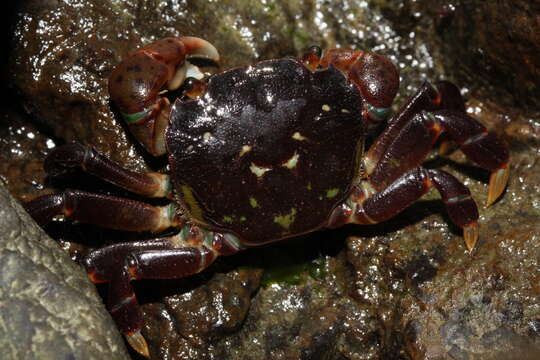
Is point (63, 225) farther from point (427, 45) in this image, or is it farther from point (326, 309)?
point (427, 45)

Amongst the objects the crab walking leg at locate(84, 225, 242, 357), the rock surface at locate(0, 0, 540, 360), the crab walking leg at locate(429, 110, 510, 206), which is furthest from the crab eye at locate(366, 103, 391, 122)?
the crab walking leg at locate(84, 225, 242, 357)

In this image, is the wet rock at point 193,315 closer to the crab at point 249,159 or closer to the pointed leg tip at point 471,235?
the crab at point 249,159

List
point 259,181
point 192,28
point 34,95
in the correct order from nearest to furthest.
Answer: point 259,181
point 34,95
point 192,28

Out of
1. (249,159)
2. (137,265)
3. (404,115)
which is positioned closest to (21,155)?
(137,265)

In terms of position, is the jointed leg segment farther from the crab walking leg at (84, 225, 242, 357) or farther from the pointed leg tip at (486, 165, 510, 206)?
the crab walking leg at (84, 225, 242, 357)

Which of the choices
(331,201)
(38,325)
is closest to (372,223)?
(331,201)

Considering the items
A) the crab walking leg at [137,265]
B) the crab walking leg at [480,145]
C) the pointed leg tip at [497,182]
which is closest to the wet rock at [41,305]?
the crab walking leg at [137,265]
